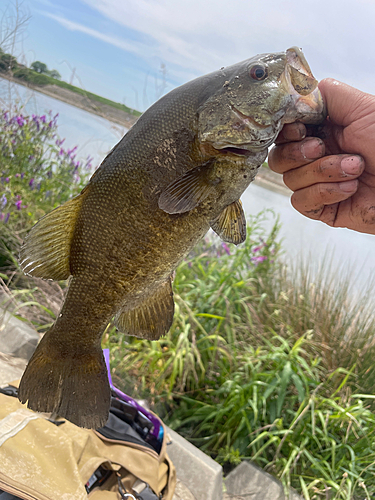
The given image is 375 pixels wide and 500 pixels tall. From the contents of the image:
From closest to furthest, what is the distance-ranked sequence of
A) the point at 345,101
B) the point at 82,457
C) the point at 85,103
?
1. the point at 345,101
2. the point at 82,457
3. the point at 85,103

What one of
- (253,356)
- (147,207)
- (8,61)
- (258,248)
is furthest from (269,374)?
(8,61)

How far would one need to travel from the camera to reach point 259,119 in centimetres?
92

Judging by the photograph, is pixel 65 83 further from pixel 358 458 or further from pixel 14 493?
pixel 358 458

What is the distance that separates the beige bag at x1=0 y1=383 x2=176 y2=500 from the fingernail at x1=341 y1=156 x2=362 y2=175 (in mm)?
1476

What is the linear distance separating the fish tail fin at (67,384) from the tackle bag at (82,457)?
57cm

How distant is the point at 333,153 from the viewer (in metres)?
1.37

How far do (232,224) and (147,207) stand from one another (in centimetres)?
26

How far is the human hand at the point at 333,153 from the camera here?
1240mm

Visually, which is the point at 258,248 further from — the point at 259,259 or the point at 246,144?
the point at 246,144

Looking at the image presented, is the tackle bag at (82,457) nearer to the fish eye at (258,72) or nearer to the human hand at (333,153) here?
the human hand at (333,153)

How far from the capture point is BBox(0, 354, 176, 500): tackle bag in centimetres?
141

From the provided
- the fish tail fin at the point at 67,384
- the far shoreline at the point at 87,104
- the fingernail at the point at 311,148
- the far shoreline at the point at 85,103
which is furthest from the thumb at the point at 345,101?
the far shoreline at the point at 85,103

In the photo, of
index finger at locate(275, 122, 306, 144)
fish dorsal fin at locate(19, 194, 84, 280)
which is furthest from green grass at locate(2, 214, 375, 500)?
fish dorsal fin at locate(19, 194, 84, 280)

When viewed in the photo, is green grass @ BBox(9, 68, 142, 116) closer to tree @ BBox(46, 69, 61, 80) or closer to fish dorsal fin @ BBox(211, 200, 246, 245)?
tree @ BBox(46, 69, 61, 80)
